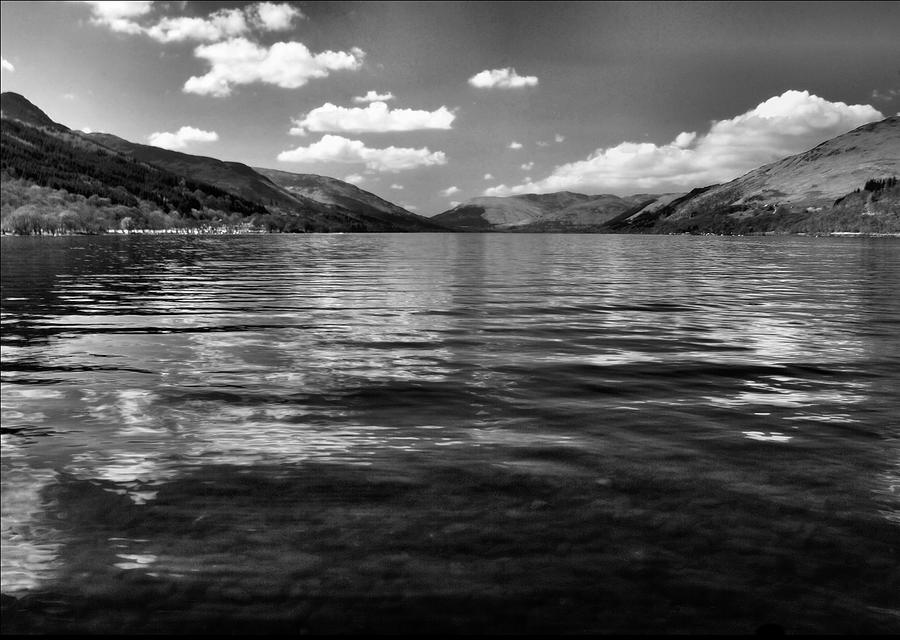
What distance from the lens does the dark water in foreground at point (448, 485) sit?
6.83 meters

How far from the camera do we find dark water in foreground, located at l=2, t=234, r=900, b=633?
6832 millimetres

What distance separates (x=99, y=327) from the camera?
91.2ft

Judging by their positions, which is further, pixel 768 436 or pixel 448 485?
pixel 768 436

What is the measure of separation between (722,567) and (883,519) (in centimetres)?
309

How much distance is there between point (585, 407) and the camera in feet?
49.6

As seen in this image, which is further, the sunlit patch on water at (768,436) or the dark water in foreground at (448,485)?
the sunlit patch on water at (768,436)

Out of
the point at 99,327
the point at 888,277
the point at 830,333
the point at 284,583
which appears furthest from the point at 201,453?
the point at 888,277

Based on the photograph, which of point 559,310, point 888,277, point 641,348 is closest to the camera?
point 641,348

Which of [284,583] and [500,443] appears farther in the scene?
[500,443]

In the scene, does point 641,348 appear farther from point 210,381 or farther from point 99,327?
point 99,327

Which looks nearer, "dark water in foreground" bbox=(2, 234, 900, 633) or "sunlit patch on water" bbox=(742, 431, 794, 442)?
"dark water in foreground" bbox=(2, 234, 900, 633)

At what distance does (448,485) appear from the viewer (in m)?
10.0

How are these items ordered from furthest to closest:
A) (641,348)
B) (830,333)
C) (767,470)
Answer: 1. (830,333)
2. (641,348)
3. (767,470)

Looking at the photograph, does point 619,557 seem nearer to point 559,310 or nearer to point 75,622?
point 75,622
